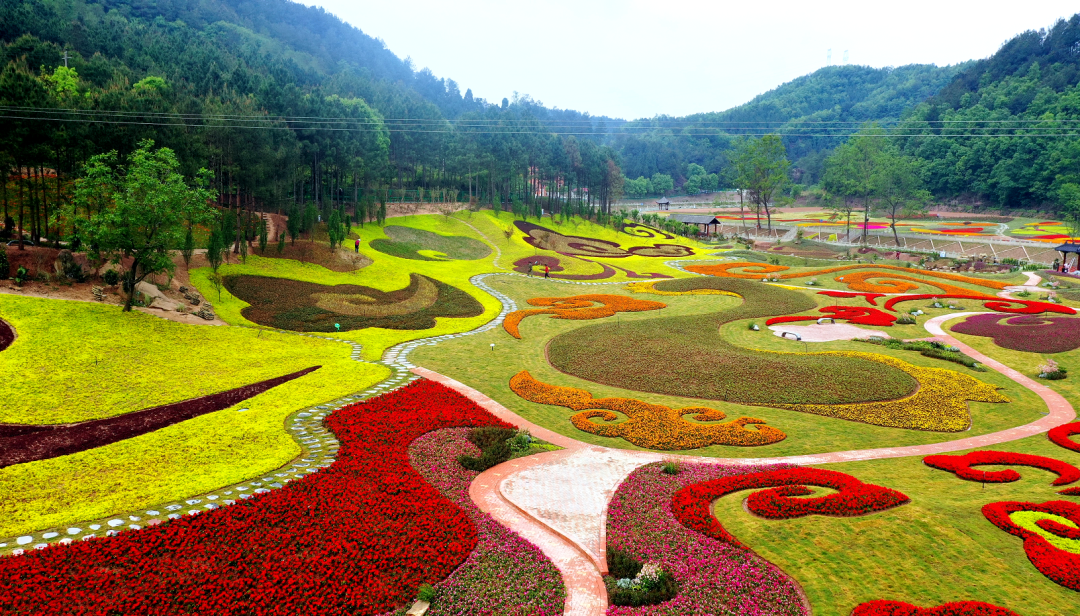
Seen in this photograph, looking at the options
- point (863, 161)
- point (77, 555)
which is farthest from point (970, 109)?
point (77, 555)

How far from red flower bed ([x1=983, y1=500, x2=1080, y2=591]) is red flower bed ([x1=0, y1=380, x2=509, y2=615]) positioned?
10.8m

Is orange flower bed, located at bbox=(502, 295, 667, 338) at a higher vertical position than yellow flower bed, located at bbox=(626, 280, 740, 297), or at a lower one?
lower

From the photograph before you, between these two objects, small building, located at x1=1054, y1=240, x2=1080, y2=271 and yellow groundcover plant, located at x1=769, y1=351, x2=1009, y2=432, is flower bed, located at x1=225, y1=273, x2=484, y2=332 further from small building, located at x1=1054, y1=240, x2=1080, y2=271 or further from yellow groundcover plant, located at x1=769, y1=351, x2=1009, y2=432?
small building, located at x1=1054, y1=240, x2=1080, y2=271

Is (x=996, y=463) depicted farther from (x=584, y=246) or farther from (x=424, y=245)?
(x=584, y=246)

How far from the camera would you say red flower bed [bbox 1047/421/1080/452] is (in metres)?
18.6

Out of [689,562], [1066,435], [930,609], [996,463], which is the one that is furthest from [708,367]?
[930,609]

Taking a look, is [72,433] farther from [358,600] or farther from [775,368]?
[775,368]

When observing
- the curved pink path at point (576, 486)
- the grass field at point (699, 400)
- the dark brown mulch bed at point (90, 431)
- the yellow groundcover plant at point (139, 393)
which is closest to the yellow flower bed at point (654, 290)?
the grass field at point (699, 400)

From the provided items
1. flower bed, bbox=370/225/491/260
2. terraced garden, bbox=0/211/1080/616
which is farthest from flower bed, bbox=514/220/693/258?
terraced garden, bbox=0/211/1080/616

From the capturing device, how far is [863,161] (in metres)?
84.7

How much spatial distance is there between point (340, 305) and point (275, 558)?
2691 centimetres

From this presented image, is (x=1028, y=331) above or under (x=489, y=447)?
above

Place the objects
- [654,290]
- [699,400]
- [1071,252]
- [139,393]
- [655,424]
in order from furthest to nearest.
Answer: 1. [1071,252]
2. [654,290]
3. [699,400]
4. [655,424]
5. [139,393]

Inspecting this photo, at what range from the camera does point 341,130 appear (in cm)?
5756
